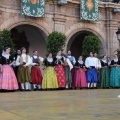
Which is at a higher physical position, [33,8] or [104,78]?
[33,8]

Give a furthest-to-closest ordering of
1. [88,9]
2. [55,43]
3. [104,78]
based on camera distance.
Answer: [88,9] < [104,78] < [55,43]

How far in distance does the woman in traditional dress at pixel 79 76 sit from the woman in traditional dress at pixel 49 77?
112 cm

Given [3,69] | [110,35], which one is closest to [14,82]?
[3,69]

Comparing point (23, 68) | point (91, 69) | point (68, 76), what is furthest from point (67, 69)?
point (23, 68)

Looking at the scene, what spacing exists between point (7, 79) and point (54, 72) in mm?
1693

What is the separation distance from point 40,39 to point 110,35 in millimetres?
3462

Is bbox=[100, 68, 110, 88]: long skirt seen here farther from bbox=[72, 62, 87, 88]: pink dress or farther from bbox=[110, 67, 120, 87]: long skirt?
bbox=[72, 62, 87, 88]: pink dress

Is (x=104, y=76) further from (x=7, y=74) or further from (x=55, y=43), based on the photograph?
(x=7, y=74)

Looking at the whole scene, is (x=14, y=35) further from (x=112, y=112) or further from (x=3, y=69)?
(x=112, y=112)

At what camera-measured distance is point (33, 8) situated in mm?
12844

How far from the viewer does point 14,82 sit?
9.38m

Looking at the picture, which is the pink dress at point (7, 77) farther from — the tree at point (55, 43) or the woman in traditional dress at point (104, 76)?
the woman in traditional dress at point (104, 76)

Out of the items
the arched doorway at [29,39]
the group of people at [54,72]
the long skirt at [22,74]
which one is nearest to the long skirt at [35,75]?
the group of people at [54,72]

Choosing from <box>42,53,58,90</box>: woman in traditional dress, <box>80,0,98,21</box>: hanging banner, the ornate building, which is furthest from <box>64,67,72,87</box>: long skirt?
<box>80,0,98,21</box>: hanging banner
